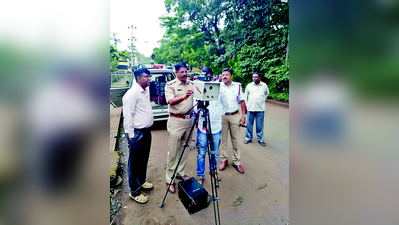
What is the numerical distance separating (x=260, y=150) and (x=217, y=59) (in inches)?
485

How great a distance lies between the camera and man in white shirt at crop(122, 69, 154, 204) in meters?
2.38

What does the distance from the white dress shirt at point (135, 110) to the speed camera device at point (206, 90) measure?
745mm

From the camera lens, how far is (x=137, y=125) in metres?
2.46

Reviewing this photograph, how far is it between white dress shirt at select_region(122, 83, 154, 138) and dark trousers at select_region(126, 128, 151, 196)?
102 millimetres

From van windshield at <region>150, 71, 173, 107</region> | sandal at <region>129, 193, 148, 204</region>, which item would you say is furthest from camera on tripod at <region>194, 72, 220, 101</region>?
van windshield at <region>150, 71, 173, 107</region>

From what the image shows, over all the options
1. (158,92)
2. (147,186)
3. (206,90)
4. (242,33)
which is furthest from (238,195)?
(242,33)

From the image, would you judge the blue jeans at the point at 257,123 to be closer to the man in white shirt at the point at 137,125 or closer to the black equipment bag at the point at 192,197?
the black equipment bag at the point at 192,197

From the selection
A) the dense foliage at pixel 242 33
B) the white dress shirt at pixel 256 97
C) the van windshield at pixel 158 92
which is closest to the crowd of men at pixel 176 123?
the white dress shirt at pixel 256 97

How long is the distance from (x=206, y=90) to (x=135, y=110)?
0.99 metres

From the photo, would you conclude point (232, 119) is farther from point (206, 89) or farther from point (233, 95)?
point (206, 89)

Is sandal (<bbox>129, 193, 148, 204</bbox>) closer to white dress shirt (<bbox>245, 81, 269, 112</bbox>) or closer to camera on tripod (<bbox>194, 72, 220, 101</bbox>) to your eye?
camera on tripod (<bbox>194, 72, 220, 101</bbox>)
